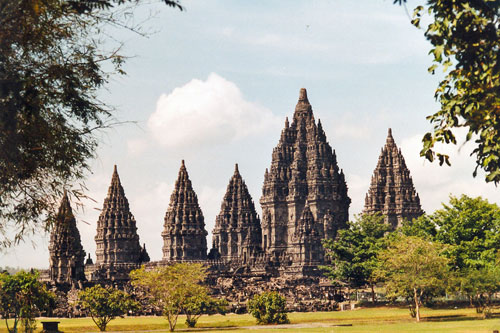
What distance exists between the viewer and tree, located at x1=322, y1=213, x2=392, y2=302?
97.9 metres

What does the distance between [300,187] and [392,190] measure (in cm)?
1698

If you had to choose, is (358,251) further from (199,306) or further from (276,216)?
(276,216)

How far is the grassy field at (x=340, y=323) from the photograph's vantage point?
214 feet

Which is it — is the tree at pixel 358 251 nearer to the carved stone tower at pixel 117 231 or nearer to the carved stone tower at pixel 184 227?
the carved stone tower at pixel 184 227

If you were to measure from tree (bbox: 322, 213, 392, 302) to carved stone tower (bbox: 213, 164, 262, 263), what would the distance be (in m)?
49.3

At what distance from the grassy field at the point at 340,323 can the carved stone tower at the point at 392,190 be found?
2588 inches

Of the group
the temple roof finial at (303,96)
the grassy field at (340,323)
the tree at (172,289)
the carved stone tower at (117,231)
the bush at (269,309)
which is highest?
the temple roof finial at (303,96)

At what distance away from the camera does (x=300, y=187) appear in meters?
152

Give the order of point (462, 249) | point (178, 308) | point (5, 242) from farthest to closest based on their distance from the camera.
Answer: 1. point (462, 249)
2. point (178, 308)
3. point (5, 242)

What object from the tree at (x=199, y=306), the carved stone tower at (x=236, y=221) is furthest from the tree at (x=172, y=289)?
the carved stone tower at (x=236, y=221)

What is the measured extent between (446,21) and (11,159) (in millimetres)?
12100

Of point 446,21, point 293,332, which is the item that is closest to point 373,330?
point 293,332

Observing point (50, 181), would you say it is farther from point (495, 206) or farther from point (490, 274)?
point (495, 206)

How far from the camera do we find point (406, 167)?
15638 cm
